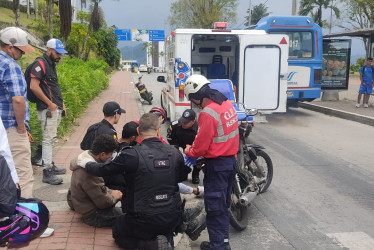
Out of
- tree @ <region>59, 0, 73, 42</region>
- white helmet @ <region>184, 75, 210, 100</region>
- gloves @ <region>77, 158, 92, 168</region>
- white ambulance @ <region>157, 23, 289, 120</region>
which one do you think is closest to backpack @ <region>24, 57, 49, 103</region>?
gloves @ <region>77, 158, 92, 168</region>

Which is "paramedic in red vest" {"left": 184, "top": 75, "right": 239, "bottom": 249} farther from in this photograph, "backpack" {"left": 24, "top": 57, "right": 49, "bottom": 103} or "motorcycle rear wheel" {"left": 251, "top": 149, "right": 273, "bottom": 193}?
"backpack" {"left": 24, "top": 57, "right": 49, "bottom": 103}

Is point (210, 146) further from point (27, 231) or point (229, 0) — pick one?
point (229, 0)

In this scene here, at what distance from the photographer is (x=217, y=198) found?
3818mm

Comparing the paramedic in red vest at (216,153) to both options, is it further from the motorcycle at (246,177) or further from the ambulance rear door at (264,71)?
the ambulance rear door at (264,71)

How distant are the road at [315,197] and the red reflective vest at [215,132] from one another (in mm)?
1115

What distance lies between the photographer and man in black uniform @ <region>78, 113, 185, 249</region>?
3463 millimetres

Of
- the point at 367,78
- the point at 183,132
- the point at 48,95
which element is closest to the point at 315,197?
the point at 183,132

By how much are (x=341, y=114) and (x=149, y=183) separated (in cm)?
1126

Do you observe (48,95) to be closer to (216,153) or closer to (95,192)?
(95,192)

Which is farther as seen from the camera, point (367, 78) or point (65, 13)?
point (65, 13)

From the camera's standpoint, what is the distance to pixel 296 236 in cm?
446

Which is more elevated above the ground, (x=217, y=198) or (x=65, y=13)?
(x=65, y=13)

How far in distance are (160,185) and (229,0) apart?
48065mm

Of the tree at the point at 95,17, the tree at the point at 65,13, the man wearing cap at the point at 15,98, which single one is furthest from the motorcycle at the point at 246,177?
the tree at the point at 95,17
